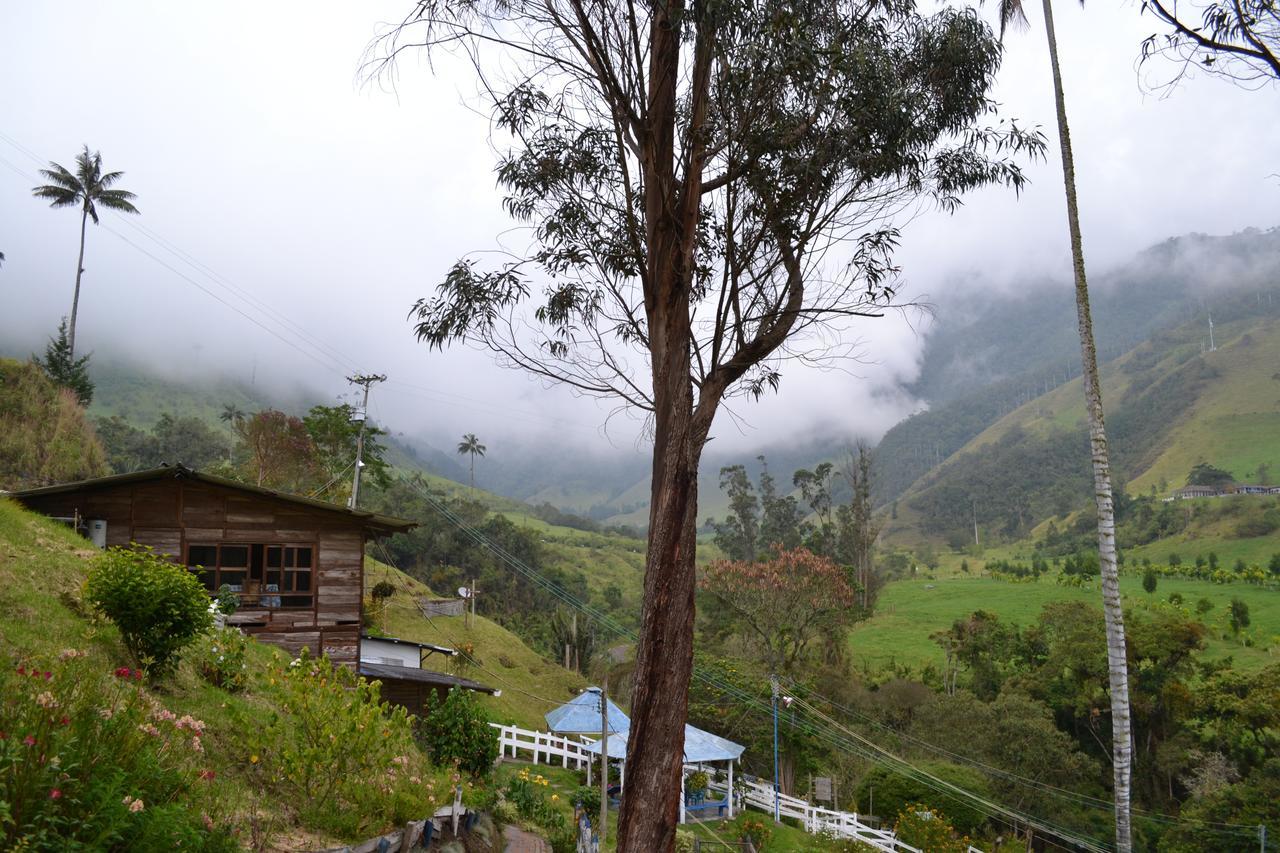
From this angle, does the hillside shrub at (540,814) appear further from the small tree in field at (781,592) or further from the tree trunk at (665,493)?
the small tree in field at (781,592)

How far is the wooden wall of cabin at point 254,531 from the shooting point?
15703 mm

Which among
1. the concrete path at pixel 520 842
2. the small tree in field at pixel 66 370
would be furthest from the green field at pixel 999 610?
the small tree in field at pixel 66 370

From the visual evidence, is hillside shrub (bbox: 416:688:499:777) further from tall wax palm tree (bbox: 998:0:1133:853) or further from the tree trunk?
tall wax palm tree (bbox: 998:0:1133:853)

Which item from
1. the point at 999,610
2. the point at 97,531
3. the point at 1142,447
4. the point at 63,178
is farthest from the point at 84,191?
the point at 1142,447

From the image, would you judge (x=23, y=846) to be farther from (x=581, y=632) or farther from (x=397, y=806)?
(x=581, y=632)

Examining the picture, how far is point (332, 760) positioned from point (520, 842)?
5.87 m

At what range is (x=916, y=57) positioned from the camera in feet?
31.1

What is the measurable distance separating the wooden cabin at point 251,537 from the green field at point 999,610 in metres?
37.5

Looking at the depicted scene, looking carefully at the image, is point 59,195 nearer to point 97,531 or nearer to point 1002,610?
point 97,531

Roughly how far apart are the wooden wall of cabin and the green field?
1469 inches

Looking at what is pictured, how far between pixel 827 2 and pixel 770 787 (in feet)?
83.6

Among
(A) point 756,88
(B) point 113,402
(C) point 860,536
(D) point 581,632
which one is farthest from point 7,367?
(B) point 113,402

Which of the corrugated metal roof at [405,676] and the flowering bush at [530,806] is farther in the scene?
the corrugated metal roof at [405,676]

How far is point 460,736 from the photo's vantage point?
1360 cm
